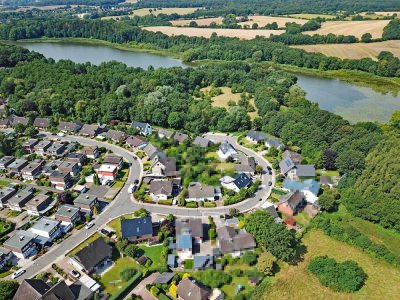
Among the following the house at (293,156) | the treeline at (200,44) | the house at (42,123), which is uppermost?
the treeline at (200,44)

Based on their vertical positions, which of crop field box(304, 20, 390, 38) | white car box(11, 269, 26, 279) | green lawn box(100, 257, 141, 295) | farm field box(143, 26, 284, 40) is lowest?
white car box(11, 269, 26, 279)

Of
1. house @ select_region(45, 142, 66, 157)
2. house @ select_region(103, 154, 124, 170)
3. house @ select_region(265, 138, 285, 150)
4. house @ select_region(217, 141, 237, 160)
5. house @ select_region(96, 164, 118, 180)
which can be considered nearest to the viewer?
house @ select_region(96, 164, 118, 180)

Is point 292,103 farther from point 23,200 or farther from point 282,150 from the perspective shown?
point 23,200

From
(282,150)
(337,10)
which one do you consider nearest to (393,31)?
(337,10)

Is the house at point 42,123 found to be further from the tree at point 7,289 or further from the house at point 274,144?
the house at point 274,144

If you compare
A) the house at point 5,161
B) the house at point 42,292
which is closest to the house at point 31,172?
the house at point 5,161

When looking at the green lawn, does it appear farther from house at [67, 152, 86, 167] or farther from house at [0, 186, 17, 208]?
house at [67, 152, 86, 167]

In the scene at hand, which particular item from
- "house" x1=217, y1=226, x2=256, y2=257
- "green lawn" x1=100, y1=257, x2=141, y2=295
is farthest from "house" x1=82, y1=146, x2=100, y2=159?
"house" x1=217, y1=226, x2=256, y2=257
